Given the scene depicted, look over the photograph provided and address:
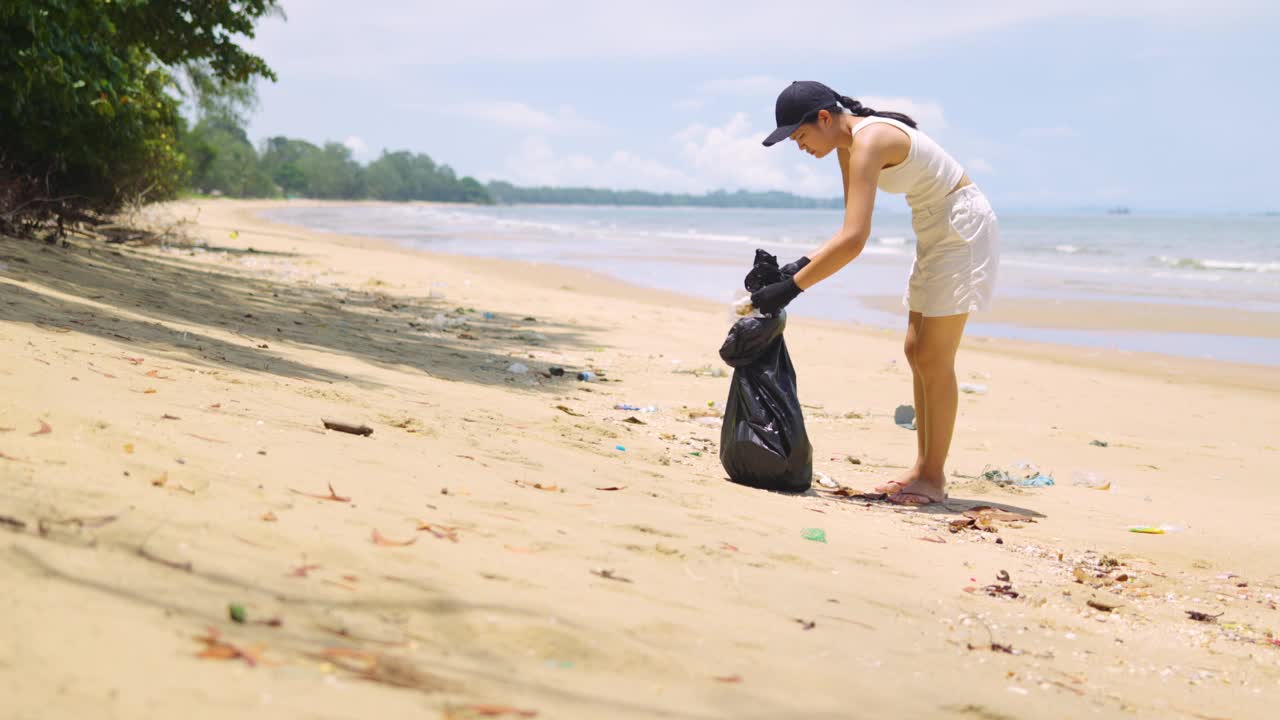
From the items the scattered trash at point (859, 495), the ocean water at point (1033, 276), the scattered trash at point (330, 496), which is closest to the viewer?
the scattered trash at point (330, 496)

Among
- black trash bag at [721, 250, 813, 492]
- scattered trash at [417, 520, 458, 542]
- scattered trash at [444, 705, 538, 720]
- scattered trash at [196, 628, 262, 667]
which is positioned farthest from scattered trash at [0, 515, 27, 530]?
black trash bag at [721, 250, 813, 492]

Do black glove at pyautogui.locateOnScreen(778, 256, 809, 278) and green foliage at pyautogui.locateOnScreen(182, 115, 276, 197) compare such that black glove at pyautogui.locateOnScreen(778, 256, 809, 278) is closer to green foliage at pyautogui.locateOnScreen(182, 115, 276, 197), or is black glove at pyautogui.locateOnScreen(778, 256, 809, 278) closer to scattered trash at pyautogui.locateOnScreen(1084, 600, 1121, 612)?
scattered trash at pyautogui.locateOnScreen(1084, 600, 1121, 612)

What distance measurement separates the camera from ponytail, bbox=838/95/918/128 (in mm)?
3819

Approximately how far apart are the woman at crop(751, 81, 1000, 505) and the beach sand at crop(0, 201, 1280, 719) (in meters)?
0.46

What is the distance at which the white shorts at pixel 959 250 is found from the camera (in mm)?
3781

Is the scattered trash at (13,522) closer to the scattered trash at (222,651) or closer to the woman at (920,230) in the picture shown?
the scattered trash at (222,651)

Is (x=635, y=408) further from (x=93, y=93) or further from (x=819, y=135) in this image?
(x=93, y=93)

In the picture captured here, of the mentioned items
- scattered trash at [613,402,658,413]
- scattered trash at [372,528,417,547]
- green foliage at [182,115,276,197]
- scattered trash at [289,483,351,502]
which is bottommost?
scattered trash at [613,402,658,413]

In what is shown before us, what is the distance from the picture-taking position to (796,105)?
371cm

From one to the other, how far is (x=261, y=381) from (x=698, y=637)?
2560mm

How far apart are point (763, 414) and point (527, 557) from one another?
5.74 feet

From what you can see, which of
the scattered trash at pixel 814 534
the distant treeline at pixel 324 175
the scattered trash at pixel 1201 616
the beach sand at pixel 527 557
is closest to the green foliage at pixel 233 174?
the distant treeline at pixel 324 175

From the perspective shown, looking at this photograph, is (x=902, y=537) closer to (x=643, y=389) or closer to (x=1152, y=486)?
A: (x=1152, y=486)

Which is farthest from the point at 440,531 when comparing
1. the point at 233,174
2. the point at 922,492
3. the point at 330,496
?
the point at 233,174
